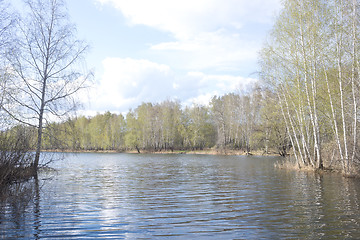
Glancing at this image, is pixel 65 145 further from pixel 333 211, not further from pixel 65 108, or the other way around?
pixel 333 211

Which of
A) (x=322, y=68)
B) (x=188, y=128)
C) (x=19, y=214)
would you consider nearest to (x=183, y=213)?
(x=19, y=214)

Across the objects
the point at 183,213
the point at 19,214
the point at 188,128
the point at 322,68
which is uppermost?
the point at 322,68

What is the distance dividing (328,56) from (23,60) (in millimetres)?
18298

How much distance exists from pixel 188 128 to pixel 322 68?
55107 mm

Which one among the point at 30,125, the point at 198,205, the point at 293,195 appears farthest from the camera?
the point at 30,125

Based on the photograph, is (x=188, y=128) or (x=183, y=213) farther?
(x=188, y=128)

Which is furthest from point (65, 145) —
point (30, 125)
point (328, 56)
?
point (328, 56)

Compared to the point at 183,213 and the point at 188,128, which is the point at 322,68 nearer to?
the point at 183,213

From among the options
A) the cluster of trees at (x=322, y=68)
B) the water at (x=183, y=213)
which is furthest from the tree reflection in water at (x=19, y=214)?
the cluster of trees at (x=322, y=68)

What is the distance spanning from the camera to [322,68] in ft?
59.3

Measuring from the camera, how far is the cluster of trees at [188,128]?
5653cm

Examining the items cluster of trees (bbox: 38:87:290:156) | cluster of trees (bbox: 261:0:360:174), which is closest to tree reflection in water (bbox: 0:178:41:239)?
cluster of trees (bbox: 261:0:360:174)

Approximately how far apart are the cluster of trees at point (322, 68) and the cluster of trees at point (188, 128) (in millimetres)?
26211

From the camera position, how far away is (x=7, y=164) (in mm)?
9555
